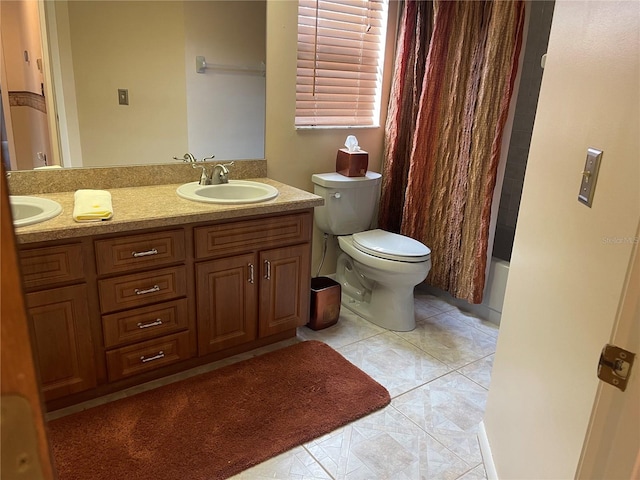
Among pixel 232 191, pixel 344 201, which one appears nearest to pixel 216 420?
pixel 232 191

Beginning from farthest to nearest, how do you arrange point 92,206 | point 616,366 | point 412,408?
point 412,408 < point 92,206 < point 616,366

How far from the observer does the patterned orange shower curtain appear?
102 inches

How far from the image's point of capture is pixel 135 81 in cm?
232

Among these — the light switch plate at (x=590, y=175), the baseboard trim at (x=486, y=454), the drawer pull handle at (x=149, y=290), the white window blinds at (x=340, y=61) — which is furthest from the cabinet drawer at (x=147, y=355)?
the light switch plate at (x=590, y=175)

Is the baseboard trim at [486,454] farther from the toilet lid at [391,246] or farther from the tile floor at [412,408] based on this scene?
the toilet lid at [391,246]

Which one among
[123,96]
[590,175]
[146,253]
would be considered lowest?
[146,253]

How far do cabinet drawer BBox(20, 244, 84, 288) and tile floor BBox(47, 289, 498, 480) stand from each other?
1.96 feet

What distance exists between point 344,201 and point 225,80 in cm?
95

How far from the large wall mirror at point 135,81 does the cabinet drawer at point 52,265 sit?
500 mm

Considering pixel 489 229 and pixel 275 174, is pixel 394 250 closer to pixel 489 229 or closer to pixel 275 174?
pixel 489 229

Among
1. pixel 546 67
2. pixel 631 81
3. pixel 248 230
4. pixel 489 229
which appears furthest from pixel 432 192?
pixel 631 81

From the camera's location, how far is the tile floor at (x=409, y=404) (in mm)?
1818

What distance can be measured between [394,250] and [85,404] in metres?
1.67

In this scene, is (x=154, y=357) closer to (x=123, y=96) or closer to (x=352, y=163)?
(x=123, y=96)
